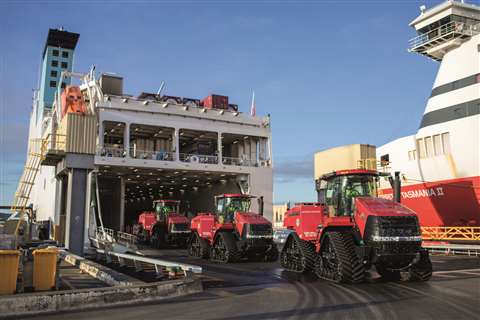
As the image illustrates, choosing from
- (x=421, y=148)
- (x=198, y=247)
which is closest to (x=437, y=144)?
(x=421, y=148)

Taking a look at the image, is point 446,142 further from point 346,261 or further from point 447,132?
point 346,261

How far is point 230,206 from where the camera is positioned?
18672mm

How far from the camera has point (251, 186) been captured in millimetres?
35250

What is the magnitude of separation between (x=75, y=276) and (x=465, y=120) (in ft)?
63.9

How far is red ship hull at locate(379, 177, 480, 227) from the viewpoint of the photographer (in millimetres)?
21516

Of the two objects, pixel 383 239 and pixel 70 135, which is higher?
pixel 70 135

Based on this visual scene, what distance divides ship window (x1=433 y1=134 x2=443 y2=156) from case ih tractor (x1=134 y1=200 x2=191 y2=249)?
14.6 metres

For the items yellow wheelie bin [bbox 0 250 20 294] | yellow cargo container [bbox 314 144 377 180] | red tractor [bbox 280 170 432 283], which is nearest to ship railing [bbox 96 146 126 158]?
yellow cargo container [bbox 314 144 377 180]

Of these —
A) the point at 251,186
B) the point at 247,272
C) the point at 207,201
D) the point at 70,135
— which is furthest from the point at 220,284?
the point at 207,201

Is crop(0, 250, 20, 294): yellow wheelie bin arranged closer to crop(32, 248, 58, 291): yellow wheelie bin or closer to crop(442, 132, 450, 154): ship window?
crop(32, 248, 58, 291): yellow wheelie bin

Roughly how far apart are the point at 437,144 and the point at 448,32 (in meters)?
6.60

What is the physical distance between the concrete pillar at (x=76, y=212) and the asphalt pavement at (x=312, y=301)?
24.6ft

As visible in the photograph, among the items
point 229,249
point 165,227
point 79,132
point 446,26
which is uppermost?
point 446,26

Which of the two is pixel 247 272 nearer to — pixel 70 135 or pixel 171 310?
pixel 171 310
